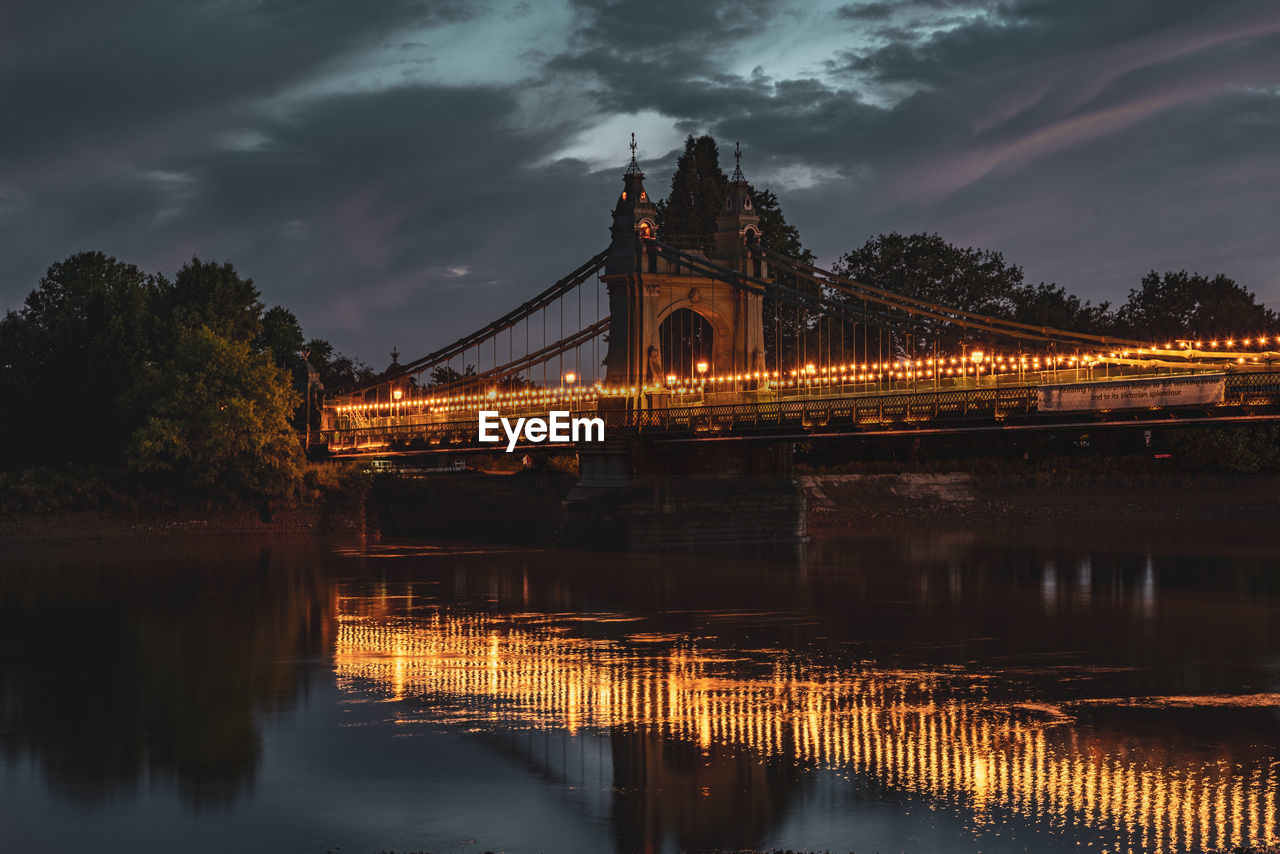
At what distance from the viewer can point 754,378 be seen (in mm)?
73188

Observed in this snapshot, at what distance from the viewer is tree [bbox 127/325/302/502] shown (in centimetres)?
8250

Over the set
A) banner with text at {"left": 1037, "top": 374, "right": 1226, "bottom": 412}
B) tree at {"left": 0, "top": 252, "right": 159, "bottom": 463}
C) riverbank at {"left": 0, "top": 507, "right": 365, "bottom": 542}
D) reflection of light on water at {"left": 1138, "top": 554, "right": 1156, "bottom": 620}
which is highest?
tree at {"left": 0, "top": 252, "right": 159, "bottom": 463}

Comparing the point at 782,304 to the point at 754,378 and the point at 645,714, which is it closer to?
the point at 754,378

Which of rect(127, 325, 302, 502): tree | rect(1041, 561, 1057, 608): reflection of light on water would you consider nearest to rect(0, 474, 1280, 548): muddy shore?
rect(127, 325, 302, 502): tree

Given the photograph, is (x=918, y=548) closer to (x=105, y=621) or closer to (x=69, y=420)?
(x=105, y=621)

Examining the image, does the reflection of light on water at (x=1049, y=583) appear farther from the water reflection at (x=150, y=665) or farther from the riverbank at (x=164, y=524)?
the riverbank at (x=164, y=524)

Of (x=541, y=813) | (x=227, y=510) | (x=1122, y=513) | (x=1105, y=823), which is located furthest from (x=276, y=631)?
(x=1122, y=513)

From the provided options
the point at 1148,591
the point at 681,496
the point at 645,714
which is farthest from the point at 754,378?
the point at 645,714

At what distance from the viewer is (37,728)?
29.9 meters

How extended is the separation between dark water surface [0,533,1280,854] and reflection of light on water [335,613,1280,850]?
0.33 ft

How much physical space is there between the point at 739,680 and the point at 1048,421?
1102 inches

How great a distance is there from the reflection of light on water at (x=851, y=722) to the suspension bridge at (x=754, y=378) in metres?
23.3

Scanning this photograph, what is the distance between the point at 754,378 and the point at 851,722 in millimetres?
44960

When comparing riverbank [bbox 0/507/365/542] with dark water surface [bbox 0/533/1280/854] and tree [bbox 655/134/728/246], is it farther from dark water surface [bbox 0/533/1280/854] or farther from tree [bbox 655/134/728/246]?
tree [bbox 655/134/728/246]
